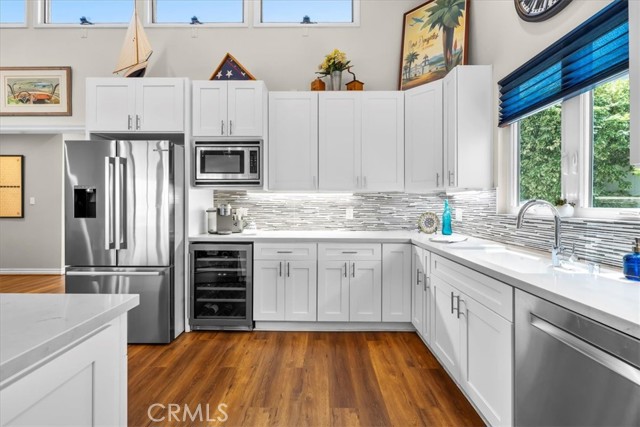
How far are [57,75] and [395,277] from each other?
4313 millimetres

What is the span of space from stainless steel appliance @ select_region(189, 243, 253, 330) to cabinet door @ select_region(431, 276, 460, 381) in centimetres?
165

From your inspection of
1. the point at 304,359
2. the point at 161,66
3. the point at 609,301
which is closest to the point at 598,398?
the point at 609,301

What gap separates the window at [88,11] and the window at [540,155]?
168 inches

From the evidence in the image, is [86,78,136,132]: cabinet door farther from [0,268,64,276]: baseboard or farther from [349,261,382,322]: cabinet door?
[0,268,64,276]: baseboard

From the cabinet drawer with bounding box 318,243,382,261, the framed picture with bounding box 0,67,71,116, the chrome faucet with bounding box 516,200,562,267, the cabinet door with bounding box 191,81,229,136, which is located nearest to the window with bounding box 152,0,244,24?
the cabinet door with bounding box 191,81,229,136

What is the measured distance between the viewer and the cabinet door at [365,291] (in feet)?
10.4

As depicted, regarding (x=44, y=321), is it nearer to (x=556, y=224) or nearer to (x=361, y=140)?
(x=556, y=224)

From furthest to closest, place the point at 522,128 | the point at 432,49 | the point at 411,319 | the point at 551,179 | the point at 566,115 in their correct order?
the point at 432,49
the point at 411,319
the point at 522,128
the point at 551,179
the point at 566,115

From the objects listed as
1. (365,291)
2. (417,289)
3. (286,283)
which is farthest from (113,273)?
(417,289)

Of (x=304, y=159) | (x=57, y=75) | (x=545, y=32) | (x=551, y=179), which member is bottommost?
(x=551, y=179)

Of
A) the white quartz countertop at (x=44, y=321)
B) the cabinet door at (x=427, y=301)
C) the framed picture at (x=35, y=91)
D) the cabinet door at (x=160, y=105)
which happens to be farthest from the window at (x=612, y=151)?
the framed picture at (x=35, y=91)

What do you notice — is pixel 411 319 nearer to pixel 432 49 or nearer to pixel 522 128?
pixel 522 128

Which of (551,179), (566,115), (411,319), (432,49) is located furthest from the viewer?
(432,49)

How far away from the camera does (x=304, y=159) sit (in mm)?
3424
